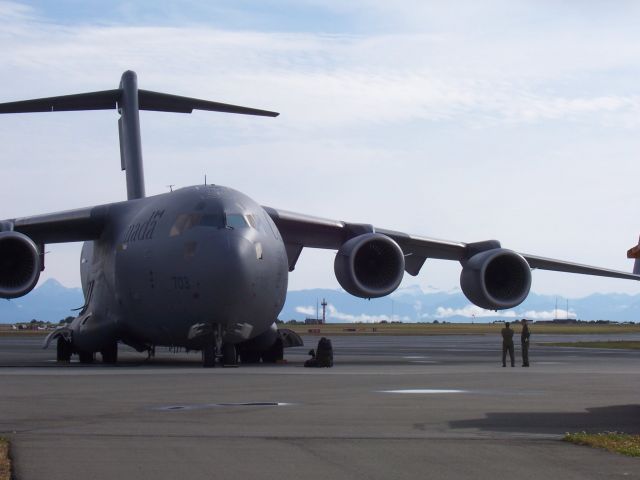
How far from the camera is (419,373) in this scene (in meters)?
23.2

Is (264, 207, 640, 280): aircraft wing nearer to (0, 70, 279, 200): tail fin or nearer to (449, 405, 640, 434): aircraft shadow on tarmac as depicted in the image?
(0, 70, 279, 200): tail fin

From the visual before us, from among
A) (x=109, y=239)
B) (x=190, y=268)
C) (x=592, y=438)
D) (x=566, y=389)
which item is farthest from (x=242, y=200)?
(x=592, y=438)

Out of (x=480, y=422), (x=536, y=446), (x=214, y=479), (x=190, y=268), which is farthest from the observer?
(x=190, y=268)

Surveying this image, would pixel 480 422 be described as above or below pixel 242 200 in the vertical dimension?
below

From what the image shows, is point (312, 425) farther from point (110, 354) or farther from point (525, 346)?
point (110, 354)

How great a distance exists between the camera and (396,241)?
32.6 metres

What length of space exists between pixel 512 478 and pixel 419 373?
14514mm

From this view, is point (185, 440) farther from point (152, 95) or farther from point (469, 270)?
point (152, 95)

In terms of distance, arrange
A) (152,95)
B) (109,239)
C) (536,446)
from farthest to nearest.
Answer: (152,95) < (109,239) < (536,446)

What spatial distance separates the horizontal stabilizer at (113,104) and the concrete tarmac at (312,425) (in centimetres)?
1101

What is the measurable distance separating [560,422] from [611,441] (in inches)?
82.0

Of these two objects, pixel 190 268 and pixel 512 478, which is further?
pixel 190 268

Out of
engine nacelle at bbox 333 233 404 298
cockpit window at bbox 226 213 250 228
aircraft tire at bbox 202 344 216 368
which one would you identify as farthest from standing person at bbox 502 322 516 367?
cockpit window at bbox 226 213 250 228

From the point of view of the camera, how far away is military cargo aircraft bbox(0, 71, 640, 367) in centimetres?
2536
